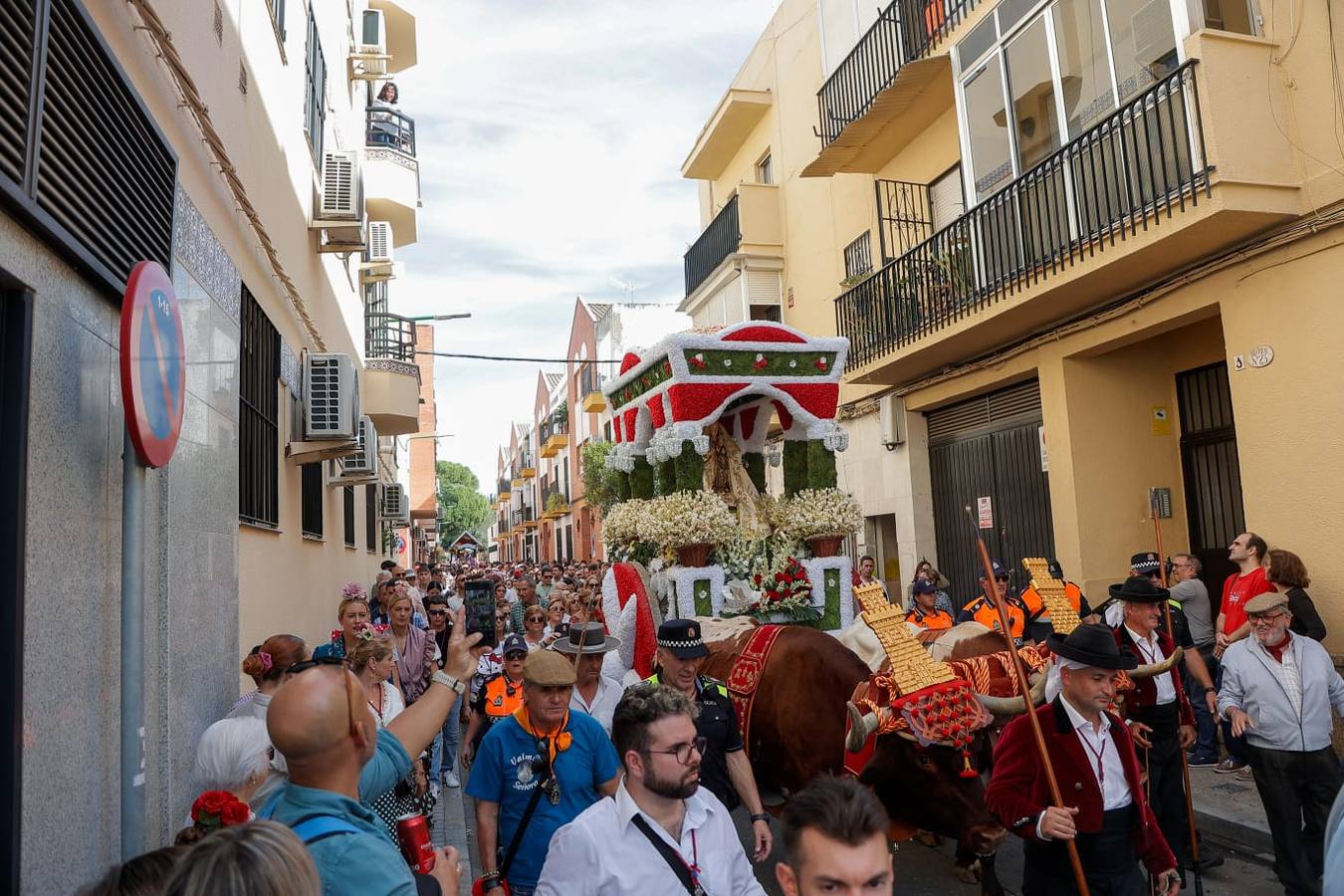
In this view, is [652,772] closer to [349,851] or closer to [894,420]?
[349,851]

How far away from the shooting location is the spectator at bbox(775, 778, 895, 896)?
222 centimetres

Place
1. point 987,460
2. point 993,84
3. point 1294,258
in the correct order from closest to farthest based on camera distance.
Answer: point 1294,258 → point 993,84 → point 987,460

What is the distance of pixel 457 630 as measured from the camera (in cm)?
325

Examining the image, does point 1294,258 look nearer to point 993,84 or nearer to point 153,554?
point 993,84

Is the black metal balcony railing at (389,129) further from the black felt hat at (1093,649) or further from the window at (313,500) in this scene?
the black felt hat at (1093,649)

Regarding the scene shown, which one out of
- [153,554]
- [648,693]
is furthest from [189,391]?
[648,693]

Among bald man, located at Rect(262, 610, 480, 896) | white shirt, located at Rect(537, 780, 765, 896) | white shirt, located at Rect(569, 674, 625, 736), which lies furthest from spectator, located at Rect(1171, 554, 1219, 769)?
bald man, located at Rect(262, 610, 480, 896)

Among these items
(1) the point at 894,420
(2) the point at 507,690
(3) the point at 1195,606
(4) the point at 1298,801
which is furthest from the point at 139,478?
(1) the point at 894,420

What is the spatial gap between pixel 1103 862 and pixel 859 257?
13.3 metres

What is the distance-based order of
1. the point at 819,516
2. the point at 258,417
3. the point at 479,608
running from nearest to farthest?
the point at 479,608 → the point at 258,417 → the point at 819,516

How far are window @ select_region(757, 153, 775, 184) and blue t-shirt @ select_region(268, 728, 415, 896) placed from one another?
61.6 ft

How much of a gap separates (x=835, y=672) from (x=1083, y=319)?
6.73 meters

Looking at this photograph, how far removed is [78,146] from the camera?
12.2ft

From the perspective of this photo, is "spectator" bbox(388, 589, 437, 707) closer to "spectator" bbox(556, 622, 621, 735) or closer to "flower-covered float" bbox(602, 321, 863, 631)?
"flower-covered float" bbox(602, 321, 863, 631)
